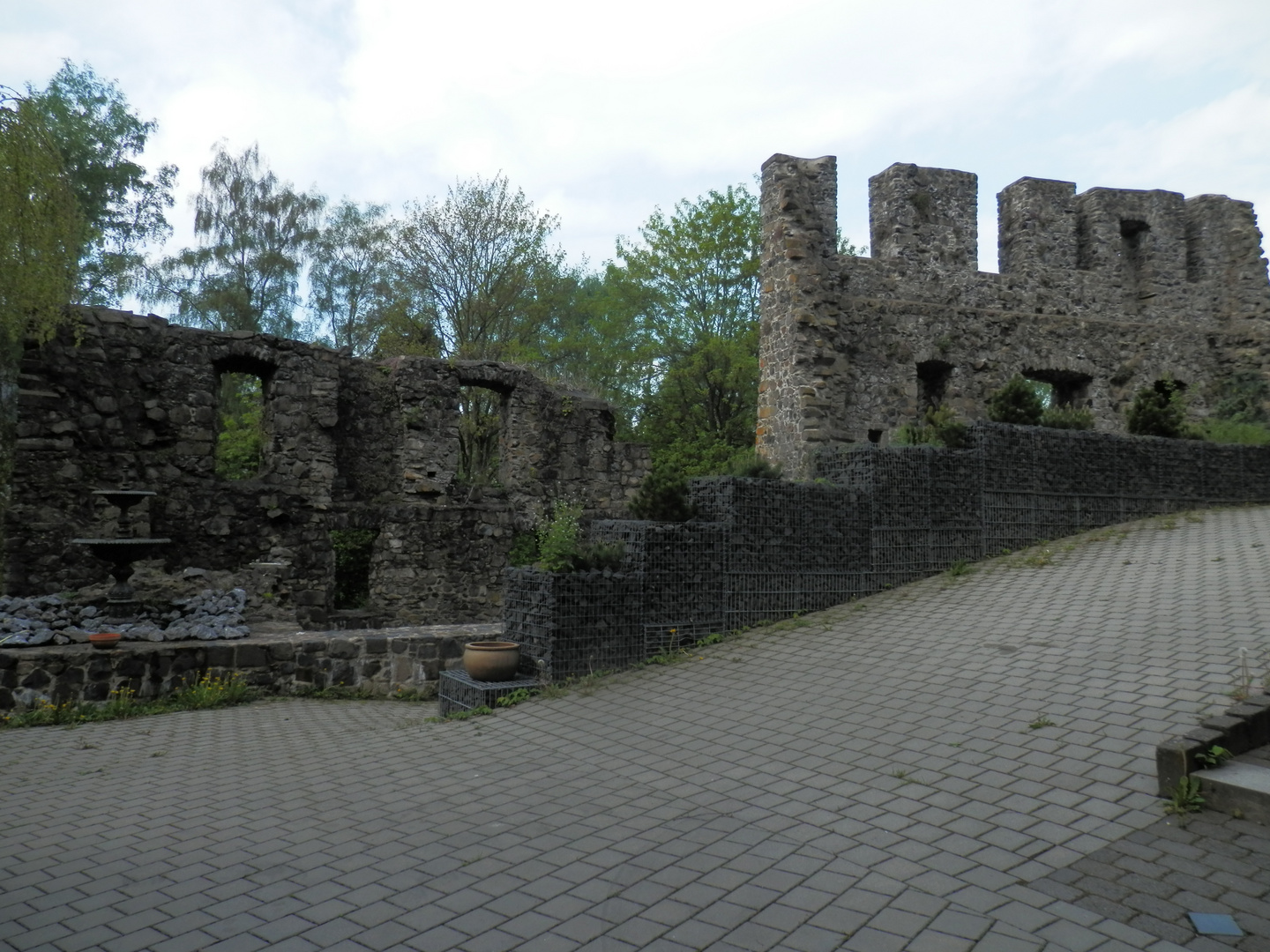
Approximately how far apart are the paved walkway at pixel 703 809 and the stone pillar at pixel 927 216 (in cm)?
914

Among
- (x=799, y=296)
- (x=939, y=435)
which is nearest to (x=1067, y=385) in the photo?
(x=799, y=296)

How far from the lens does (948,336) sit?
1652cm

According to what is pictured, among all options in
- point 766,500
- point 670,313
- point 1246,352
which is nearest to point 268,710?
point 766,500

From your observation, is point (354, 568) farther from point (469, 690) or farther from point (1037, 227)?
point (1037, 227)

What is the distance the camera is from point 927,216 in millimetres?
16844

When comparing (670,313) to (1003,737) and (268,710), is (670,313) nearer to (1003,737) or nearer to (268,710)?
(268,710)

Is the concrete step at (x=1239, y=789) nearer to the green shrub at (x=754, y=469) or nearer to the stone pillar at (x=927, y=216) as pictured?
the green shrub at (x=754, y=469)

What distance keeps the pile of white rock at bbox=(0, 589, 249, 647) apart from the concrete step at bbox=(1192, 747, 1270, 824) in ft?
31.1

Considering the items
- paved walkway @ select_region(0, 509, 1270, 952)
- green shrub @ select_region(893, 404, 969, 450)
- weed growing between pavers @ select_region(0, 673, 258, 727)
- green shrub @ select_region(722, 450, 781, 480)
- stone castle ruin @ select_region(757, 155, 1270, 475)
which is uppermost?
stone castle ruin @ select_region(757, 155, 1270, 475)

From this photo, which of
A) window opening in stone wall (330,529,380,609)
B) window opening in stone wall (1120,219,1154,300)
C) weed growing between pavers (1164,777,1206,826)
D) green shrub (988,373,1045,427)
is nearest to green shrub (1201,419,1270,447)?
window opening in stone wall (1120,219,1154,300)

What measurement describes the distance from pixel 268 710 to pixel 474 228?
19913 millimetres

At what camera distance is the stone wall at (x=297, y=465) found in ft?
43.0

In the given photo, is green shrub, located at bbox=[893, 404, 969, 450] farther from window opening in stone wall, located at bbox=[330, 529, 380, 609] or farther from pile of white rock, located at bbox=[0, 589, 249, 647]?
window opening in stone wall, located at bbox=[330, 529, 380, 609]

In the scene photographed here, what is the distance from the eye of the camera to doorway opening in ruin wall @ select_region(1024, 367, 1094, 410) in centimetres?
1745
